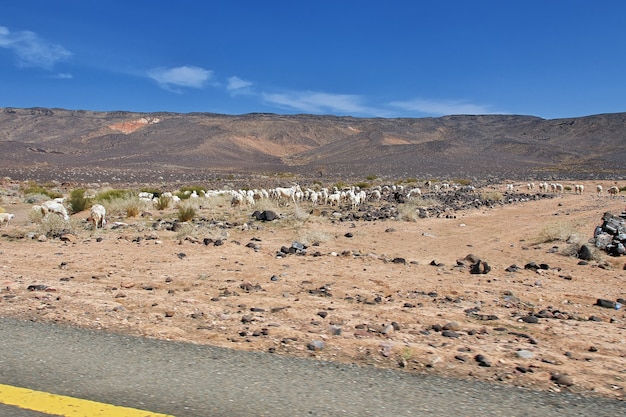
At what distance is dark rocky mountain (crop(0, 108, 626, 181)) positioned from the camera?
240ft

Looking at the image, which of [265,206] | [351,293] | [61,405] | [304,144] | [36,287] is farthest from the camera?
[304,144]

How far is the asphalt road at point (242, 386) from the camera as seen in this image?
354cm

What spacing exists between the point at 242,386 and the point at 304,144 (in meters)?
123

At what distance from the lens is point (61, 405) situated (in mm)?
3508

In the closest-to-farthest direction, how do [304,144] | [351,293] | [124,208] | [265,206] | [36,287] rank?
[36,287] < [351,293] < [124,208] < [265,206] < [304,144]

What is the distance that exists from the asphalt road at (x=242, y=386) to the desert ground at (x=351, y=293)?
0.33 metres

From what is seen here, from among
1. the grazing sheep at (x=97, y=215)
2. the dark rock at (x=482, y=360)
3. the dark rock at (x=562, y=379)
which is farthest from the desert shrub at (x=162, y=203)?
the dark rock at (x=562, y=379)

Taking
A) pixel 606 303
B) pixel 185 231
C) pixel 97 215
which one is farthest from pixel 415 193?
pixel 606 303

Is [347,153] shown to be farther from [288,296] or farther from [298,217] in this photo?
[288,296]

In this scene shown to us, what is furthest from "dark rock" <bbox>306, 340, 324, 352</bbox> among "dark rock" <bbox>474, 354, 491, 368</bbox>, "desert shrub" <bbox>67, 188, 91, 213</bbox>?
"desert shrub" <bbox>67, 188, 91, 213</bbox>

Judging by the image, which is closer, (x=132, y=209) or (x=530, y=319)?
(x=530, y=319)

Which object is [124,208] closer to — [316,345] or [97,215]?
[97,215]

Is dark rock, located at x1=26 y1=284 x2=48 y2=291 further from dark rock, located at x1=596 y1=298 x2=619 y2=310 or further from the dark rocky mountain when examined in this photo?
the dark rocky mountain

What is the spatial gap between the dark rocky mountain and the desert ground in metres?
45.3
